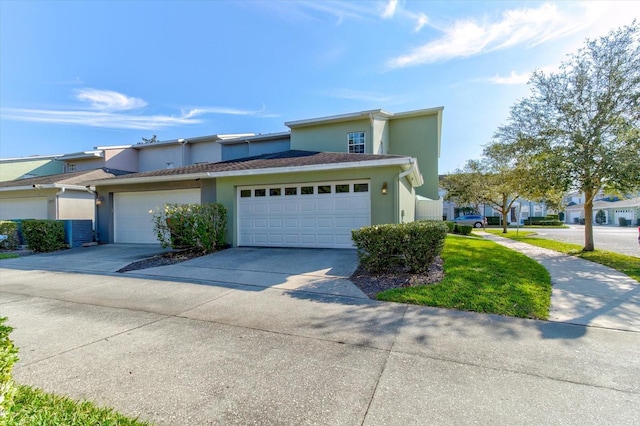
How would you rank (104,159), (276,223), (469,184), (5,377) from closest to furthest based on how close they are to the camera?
(5,377) → (276,223) → (104,159) → (469,184)

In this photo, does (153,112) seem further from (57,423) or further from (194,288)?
(57,423)

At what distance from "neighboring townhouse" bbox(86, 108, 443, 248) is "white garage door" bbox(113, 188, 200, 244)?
44 mm

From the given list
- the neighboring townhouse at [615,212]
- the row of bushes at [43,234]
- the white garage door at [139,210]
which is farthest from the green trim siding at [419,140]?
the neighboring townhouse at [615,212]

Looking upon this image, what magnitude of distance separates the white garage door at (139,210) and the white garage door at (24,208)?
14.3 feet

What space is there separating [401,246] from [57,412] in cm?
583

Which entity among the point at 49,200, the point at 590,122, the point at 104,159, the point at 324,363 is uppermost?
the point at 104,159

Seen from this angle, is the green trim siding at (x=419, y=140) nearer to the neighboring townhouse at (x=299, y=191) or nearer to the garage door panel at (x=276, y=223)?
the neighboring townhouse at (x=299, y=191)

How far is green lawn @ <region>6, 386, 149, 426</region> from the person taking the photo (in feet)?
6.86

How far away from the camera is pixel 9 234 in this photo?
13016 mm

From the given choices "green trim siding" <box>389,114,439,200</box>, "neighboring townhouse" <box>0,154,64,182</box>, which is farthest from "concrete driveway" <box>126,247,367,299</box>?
"neighboring townhouse" <box>0,154,64,182</box>

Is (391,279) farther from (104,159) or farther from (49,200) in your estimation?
(104,159)

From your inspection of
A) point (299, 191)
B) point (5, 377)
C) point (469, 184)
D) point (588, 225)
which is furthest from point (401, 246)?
point (469, 184)

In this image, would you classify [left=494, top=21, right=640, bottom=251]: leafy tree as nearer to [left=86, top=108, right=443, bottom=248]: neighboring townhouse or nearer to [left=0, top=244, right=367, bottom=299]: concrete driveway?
[left=86, top=108, right=443, bottom=248]: neighboring townhouse

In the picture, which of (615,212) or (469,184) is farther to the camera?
(615,212)
